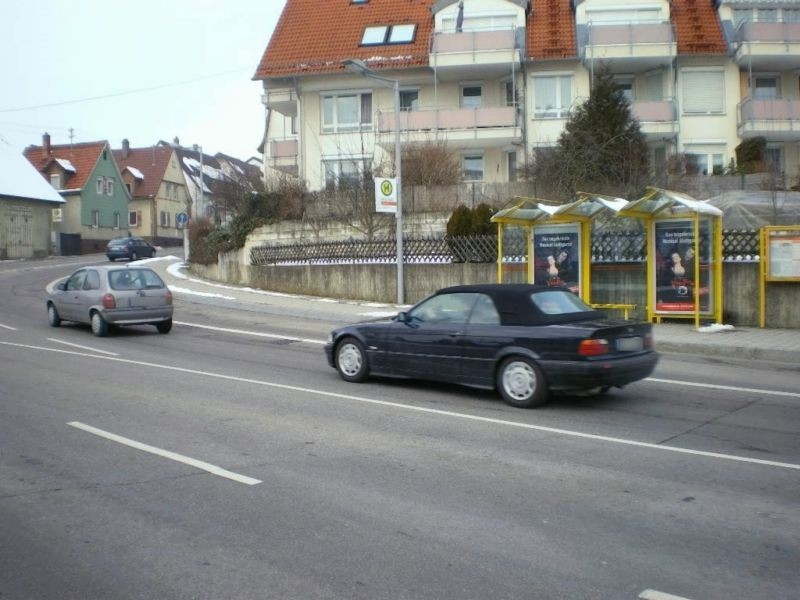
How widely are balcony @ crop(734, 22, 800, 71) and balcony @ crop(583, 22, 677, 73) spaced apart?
2813mm

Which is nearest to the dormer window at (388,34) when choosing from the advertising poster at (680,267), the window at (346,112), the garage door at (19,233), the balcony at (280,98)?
the window at (346,112)

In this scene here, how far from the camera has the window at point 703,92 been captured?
112ft

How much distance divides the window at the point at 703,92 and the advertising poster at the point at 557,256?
19054 mm

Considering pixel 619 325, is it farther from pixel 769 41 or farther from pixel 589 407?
pixel 769 41

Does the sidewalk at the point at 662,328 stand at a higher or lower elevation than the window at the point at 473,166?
lower

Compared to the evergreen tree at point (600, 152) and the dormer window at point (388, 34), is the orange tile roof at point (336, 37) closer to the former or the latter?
the dormer window at point (388, 34)

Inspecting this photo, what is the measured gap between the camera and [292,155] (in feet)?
126

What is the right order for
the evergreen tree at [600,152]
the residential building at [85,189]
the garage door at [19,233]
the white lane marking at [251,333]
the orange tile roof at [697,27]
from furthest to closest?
1. the residential building at [85,189]
2. the garage door at [19,233]
3. the orange tile roof at [697,27]
4. the evergreen tree at [600,152]
5. the white lane marking at [251,333]

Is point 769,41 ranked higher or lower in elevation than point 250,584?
higher

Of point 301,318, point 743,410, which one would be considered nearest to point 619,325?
point 743,410

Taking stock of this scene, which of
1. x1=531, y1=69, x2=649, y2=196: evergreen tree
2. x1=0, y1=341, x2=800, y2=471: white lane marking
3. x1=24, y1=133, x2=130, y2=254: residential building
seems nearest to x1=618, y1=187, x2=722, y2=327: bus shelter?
x1=531, y1=69, x2=649, y2=196: evergreen tree

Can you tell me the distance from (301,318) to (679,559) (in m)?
16.5

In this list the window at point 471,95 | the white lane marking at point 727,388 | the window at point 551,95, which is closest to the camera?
the white lane marking at point 727,388

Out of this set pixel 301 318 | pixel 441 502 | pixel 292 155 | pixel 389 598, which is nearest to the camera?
pixel 389 598
